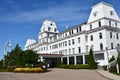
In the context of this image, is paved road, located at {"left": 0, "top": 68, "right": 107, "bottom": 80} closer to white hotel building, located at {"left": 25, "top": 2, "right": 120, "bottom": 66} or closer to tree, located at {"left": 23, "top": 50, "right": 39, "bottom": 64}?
tree, located at {"left": 23, "top": 50, "right": 39, "bottom": 64}

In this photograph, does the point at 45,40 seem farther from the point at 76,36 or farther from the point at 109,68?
the point at 109,68

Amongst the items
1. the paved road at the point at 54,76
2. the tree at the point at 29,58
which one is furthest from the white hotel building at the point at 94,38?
the tree at the point at 29,58

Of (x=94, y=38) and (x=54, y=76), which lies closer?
(x=54, y=76)

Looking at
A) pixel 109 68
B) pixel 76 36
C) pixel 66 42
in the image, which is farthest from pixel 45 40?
pixel 109 68

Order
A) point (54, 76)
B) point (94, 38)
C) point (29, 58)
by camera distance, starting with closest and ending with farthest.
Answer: point (54, 76) → point (29, 58) → point (94, 38)

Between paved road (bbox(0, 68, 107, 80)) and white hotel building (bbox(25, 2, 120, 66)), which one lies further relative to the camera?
white hotel building (bbox(25, 2, 120, 66))

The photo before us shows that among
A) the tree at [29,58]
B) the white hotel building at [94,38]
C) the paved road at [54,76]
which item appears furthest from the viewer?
the white hotel building at [94,38]

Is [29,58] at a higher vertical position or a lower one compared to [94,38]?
lower

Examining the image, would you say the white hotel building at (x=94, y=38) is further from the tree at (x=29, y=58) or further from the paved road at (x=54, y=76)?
the tree at (x=29, y=58)

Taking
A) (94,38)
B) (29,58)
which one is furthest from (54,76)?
(94,38)

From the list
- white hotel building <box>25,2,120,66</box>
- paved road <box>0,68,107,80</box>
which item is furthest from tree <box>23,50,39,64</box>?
white hotel building <box>25,2,120,66</box>

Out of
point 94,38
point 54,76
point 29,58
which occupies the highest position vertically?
→ point 94,38

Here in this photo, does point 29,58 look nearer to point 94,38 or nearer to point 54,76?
point 54,76

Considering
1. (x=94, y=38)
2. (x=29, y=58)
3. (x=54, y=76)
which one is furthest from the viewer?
(x=94, y=38)
